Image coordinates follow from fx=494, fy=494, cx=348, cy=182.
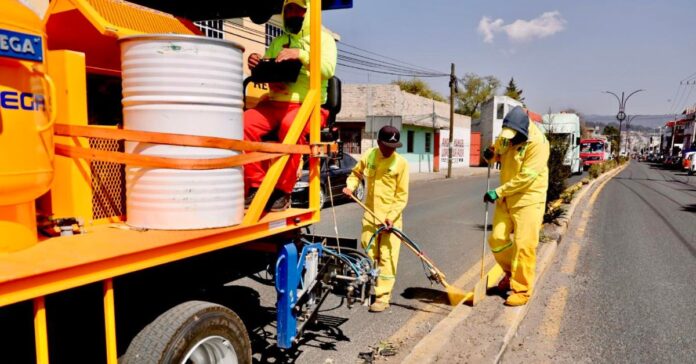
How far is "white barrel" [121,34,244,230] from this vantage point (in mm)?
2357

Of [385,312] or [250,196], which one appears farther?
[385,312]

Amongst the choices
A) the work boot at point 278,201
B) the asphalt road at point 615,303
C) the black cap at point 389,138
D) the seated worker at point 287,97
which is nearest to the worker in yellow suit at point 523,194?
the asphalt road at point 615,303

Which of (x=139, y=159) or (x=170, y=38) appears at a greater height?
(x=170, y=38)

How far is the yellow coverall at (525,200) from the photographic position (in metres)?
4.77

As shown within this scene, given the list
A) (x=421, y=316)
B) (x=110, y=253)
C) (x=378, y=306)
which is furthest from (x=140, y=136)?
(x=421, y=316)

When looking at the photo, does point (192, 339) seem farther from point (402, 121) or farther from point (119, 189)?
point (402, 121)

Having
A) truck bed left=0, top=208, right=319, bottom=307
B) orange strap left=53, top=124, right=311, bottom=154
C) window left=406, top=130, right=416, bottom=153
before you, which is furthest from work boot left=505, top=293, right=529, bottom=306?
window left=406, top=130, right=416, bottom=153

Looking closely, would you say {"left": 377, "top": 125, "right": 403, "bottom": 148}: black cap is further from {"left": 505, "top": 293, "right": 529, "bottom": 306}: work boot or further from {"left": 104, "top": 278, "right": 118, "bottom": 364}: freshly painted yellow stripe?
{"left": 104, "top": 278, "right": 118, "bottom": 364}: freshly painted yellow stripe

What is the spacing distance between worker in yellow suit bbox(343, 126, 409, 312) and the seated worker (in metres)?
1.56

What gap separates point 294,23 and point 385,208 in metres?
2.25

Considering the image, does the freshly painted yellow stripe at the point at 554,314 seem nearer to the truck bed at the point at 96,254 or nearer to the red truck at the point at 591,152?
the truck bed at the point at 96,254

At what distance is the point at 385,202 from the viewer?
5.04m

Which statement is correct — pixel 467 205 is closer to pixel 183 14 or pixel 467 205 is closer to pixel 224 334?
pixel 183 14

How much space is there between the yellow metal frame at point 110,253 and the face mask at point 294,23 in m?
0.22
